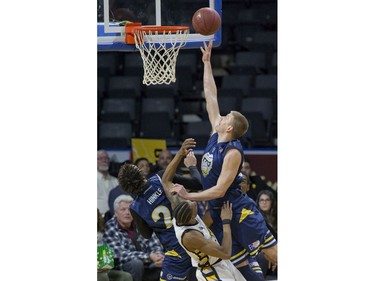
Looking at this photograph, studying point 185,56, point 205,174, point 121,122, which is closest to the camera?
point 205,174

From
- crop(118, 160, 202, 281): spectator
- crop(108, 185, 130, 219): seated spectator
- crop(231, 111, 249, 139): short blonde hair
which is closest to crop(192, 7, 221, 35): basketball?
crop(231, 111, 249, 139): short blonde hair

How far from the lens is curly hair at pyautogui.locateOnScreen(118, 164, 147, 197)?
7.22 m

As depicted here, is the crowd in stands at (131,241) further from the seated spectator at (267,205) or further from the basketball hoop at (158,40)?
the basketball hoop at (158,40)

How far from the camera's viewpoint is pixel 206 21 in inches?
278

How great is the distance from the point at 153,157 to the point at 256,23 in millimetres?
3247

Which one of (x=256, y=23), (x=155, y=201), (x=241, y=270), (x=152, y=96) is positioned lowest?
(x=241, y=270)

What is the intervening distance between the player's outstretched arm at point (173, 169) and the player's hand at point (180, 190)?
0.14 feet

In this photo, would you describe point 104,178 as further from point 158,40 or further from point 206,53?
point 206,53

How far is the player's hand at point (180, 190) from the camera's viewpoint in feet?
23.1

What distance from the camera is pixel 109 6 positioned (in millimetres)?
7430
